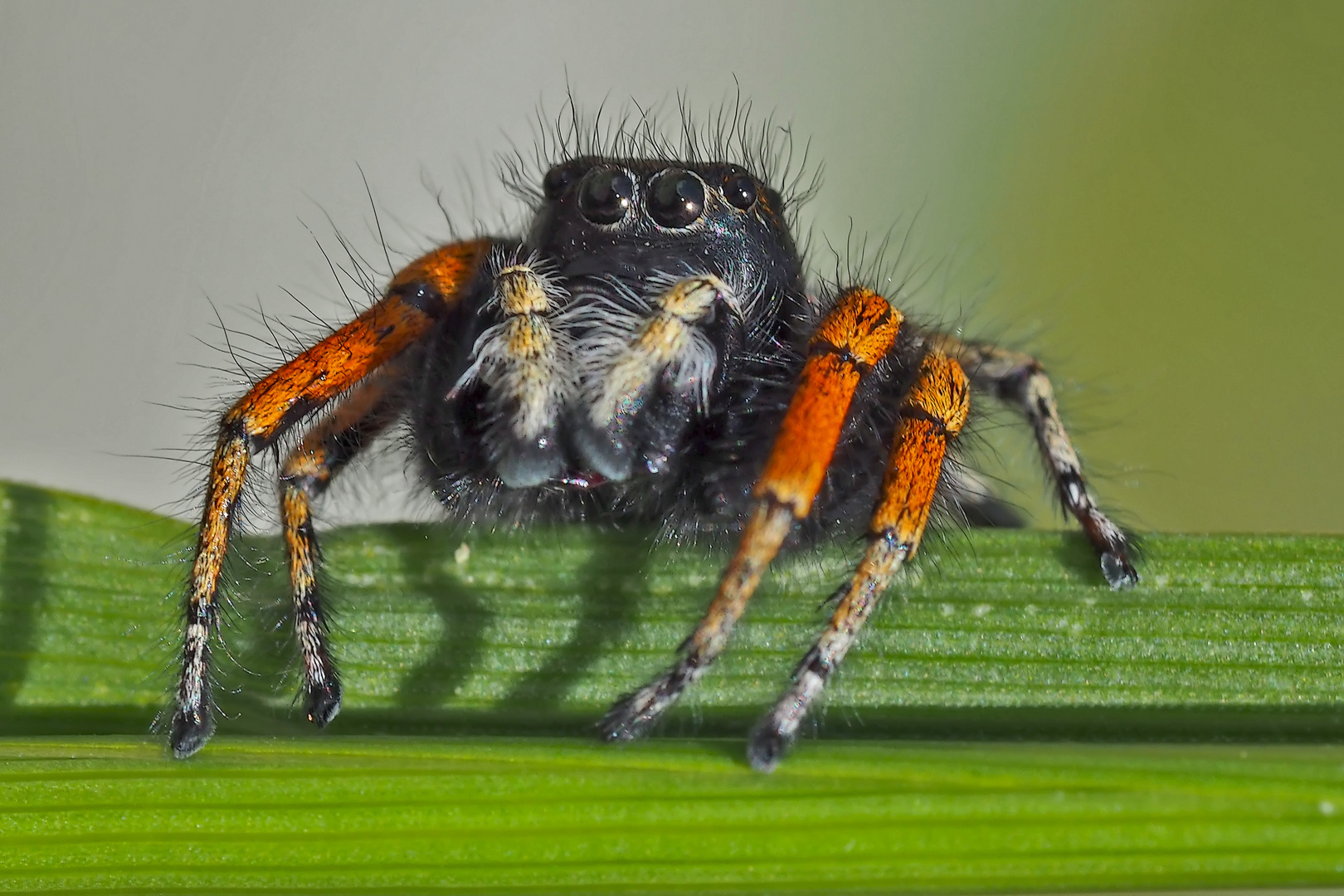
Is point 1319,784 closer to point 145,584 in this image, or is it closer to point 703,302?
point 703,302

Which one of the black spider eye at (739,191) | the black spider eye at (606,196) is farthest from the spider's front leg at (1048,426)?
the black spider eye at (606,196)

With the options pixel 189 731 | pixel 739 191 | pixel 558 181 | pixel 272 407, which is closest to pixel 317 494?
pixel 272 407

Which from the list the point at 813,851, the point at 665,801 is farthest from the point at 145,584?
the point at 813,851

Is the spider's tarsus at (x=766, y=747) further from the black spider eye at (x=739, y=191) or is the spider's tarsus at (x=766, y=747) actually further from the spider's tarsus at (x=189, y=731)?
the black spider eye at (x=739, y=191)

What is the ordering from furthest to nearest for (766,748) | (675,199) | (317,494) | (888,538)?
(317,494), (675,199), (888,538), (766,748)

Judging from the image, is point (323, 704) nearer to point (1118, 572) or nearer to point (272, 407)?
point (272, 407)

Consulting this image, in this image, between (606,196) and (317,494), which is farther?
(317,494)

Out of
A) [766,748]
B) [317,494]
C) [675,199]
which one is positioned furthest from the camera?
[317,494]
